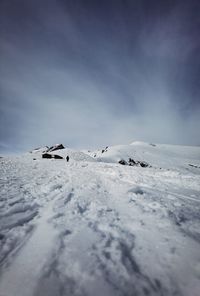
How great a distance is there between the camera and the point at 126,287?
1.92m

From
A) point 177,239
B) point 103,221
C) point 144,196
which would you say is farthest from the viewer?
point 144,196

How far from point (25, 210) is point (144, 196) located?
4.13 m

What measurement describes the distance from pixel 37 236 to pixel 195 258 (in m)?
2.89

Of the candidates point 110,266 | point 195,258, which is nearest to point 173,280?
point 195,258

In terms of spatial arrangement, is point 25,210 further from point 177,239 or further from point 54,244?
point 177,239

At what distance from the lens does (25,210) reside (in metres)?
4.09

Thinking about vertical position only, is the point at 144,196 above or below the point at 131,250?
above

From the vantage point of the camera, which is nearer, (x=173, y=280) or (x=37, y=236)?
(x=173, y=280)

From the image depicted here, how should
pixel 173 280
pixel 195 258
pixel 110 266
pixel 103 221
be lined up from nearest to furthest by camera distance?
pixel 173 280 → pixel 110 266 → pixel 195 258 → pixel 103 221

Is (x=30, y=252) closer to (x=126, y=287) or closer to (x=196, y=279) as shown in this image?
(x=126, y=287)

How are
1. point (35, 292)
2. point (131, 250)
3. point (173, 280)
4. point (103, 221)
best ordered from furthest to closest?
point (103, 221)
point (131, 250)
point (173, 280)
point (35, 292)

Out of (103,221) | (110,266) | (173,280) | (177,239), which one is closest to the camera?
(173,280)

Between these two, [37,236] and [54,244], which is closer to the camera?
[54,244]

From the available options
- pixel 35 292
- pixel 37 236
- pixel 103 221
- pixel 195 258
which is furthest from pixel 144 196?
pixel 35 292
